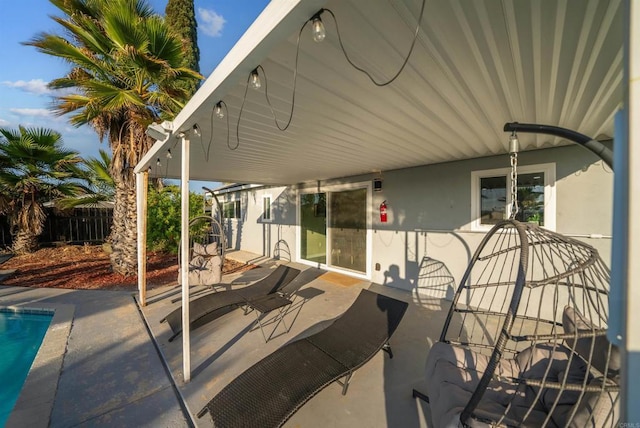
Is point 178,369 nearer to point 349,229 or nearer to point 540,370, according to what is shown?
point 540,370

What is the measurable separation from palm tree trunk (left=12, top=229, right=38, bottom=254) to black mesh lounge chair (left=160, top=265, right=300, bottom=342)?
849cm

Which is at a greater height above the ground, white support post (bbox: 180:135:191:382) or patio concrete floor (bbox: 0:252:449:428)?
white support post (bbox: 180:135:191:382)

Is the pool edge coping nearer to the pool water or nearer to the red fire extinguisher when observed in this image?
the pool water

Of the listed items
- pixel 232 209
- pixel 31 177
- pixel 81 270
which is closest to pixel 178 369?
pixel 81 270

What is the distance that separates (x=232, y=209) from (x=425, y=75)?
10.9 m

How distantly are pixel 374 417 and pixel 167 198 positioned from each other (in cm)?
953

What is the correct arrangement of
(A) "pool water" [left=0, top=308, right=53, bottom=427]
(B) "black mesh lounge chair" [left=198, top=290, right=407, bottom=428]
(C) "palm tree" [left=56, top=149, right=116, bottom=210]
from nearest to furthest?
(B) "black mesh lounge chair" [left=198, top=290, right=407, bottom=428] < (A) "pool water" [left=0, top=308, right=53, bottom=427] < (C) "palm tree" [left=56, top=149, right=116, bottom=210]

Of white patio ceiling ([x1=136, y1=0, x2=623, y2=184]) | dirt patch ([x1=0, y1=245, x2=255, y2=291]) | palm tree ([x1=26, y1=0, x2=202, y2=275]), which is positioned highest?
palm tree ([x1=26, y1=0, x2=202, y2=275])

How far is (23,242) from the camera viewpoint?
830cm

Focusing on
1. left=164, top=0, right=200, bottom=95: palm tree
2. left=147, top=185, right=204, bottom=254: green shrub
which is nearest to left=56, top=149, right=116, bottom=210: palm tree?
left=147, top=185, right=204, bottom=254: green shrub

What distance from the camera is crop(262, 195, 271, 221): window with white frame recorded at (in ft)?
30.3

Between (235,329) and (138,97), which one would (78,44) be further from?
(235,329)

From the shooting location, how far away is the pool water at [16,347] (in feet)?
8.60

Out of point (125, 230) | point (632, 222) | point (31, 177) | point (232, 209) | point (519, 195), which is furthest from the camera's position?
point (232, 209)
